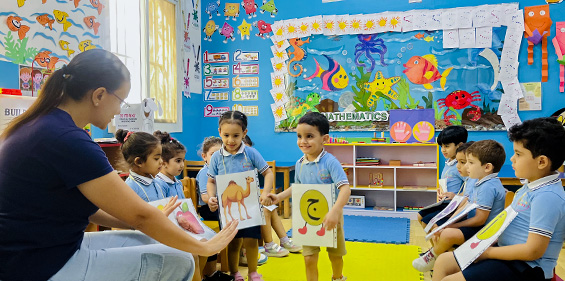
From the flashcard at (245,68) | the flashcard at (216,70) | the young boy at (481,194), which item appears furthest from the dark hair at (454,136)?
the flashcard at (216,70)

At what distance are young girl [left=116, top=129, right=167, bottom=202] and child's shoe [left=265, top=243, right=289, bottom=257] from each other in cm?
151

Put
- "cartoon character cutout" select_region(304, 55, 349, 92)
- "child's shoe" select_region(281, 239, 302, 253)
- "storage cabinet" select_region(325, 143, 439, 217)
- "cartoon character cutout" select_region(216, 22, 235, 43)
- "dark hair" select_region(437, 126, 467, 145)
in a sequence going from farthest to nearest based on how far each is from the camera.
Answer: "cartoon character cutout" select_region(216, 22, 235, 43)
"cartoon character cutout" select_region(304, 55, 349, 92)
"storage cabinet" select_region(325, 143, 439, 217)
"child's shoe" select_region(281, 239, 302, 253)
"dark hair" select_region(437, 126, 467, 145)

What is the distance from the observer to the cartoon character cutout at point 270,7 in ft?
19.1

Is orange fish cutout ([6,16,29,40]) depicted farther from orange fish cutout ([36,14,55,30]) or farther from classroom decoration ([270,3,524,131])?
classroom decoration ([270,3,524,131])

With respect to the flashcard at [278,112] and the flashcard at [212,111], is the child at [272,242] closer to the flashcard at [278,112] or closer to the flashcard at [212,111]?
the flashcard at [278,112]

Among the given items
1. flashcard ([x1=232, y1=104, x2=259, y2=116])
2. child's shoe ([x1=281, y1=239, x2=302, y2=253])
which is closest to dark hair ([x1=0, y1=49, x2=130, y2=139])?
child's shoe ([x1=281, y1=239, x2=302, y2=253])

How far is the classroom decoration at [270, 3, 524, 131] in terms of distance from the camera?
494 centimetres

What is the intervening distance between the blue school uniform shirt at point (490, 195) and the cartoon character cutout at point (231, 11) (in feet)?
15.3

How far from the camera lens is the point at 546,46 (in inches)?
189

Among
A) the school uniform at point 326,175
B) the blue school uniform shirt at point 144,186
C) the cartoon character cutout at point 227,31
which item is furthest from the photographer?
the cartoon character cutout at point 227,31

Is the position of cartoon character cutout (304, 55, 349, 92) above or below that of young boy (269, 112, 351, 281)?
above

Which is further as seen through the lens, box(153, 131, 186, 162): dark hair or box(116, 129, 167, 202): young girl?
box(153, 131, 186, 162): dark hair

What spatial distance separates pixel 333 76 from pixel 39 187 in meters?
4.66

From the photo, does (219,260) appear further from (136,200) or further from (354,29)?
(354,29)
